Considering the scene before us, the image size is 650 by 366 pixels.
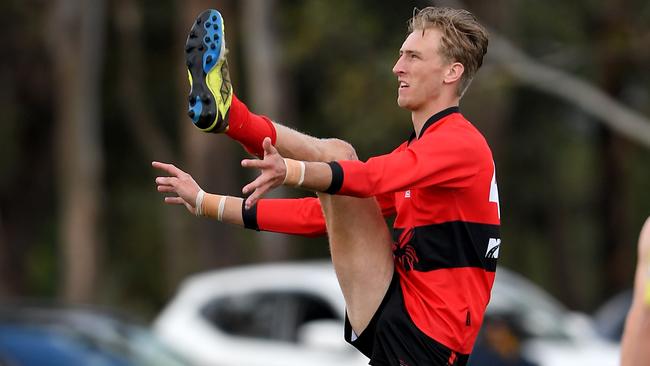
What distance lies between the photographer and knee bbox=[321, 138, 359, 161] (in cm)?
589

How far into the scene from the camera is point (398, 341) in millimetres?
5941

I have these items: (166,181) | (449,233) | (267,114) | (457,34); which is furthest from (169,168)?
(267,114)

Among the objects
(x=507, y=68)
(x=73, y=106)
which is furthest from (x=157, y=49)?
(x=507, y=68)

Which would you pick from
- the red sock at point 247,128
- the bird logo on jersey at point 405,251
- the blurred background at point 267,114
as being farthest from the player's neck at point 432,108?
the blurred background at point 267,114

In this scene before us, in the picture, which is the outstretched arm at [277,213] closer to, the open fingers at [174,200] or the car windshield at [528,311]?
the open fingers at [174,200]

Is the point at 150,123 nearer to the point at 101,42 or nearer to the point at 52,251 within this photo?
the point at 101,42

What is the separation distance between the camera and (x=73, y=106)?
28641 mm

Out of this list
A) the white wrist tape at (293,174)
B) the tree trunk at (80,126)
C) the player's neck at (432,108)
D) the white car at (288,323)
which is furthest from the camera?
the tree trunk at (80,126)

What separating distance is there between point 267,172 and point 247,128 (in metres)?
0.65

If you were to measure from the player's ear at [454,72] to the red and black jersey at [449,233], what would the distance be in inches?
4.7

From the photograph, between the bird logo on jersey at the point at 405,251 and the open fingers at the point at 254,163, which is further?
the bird logo on jersey at the point at 405,251

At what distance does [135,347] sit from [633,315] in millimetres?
6970

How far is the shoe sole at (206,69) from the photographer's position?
5.61 meters

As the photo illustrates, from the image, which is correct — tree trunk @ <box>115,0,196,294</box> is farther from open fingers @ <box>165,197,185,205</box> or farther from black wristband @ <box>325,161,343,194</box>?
black wristband @ <box>325,161,343,194</box>
